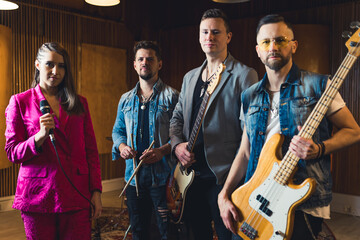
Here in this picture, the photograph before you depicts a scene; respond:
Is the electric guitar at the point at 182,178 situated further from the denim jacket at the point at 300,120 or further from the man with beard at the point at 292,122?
the denim jacket at the point at 300,120

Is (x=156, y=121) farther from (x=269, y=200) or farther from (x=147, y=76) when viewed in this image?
(x=269, y=200)

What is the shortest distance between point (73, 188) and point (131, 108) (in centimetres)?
97

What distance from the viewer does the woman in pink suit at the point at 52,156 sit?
6.91ft

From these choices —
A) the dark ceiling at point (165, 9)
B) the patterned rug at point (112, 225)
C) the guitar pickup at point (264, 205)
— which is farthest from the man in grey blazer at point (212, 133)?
the dark ceiling at point (165, 9)

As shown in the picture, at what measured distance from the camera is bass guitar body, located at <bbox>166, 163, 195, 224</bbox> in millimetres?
2439

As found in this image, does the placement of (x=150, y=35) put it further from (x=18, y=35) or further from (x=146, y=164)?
(x=146, y=164)

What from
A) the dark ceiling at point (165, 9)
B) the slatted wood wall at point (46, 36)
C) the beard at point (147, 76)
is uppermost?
the dark ceiling at point (165, 9)

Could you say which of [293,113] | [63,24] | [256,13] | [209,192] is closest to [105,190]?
[63,24]

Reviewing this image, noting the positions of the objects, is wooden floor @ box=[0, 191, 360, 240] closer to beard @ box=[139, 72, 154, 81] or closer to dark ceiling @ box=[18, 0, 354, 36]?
beard @ box=[139, 72, 154, 81]

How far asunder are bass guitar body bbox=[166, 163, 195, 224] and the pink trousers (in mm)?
585

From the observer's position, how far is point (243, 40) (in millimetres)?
6328

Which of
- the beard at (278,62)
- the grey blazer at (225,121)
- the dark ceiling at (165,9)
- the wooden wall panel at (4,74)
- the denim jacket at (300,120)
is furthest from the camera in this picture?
the dark ceiling at (165,9)

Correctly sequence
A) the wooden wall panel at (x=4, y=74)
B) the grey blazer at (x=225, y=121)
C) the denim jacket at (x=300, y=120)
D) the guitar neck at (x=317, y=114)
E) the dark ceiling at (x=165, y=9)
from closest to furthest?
1. the guitar neck at (x=317, y=114)
2. the denim jacket at (x=300, y=120)
3. the grey blazer at (x=225, y=121)
4. the wooden wall panel at (x=4, y=74)
5. the dark ceiling at (x=165, y=9)

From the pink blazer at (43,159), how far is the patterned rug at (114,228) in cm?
187
